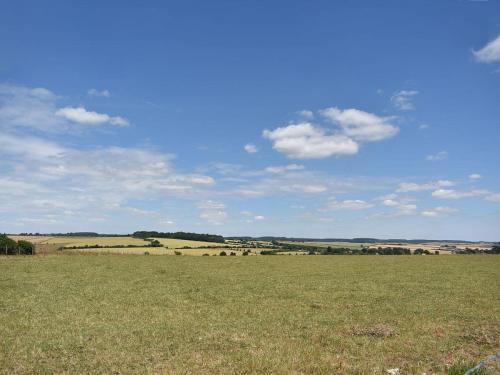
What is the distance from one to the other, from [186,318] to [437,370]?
1169cm

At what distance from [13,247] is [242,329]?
246 ft

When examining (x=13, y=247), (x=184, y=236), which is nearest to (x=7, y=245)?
(x=13, y=247)

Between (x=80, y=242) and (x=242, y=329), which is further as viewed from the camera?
(x=80, y=242)

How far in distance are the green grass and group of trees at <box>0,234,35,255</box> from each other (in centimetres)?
5278

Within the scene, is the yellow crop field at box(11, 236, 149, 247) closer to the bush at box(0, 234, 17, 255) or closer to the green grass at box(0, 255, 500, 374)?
the bush at box(0, 234, 17, 255)

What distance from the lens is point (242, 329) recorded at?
57.0ft

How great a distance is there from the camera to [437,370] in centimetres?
1153

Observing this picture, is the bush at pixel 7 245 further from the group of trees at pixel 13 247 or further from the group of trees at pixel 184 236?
the group of trees at pixel 184 236

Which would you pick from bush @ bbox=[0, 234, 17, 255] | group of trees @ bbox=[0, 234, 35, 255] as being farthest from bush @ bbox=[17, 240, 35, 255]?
bush @ bbox=[0, 234, 17, 255]

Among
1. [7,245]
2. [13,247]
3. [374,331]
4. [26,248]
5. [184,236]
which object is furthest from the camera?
[184,236]

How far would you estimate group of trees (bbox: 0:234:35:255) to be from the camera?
7619 cm

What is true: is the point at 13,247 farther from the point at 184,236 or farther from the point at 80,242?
the point at 184,236

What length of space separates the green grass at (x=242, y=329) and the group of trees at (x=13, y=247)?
52782 mm

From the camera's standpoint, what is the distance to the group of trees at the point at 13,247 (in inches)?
3000
